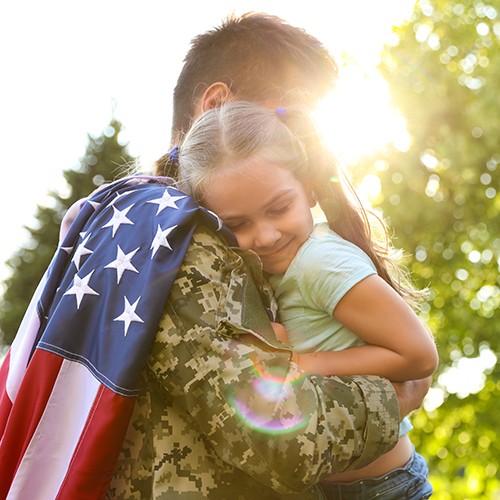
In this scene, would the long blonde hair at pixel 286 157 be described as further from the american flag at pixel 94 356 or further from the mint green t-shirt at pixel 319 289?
the american flag at pixel 94 356

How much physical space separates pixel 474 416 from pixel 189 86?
12.5 metres

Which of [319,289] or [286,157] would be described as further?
[286,157]

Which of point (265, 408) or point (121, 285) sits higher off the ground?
point (121, 285)

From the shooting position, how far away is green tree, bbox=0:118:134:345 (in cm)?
2267

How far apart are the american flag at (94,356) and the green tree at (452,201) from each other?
12346 millimetres

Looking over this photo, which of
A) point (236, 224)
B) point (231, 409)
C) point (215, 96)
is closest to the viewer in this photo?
point (231, 409)

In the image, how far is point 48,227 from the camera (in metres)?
23.2

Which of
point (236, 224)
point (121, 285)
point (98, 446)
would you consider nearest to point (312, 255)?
point (236, 224)

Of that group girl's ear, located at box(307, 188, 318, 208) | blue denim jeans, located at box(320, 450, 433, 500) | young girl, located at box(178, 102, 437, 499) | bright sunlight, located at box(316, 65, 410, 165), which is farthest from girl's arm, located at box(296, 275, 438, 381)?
bright sunlight, located at box(316, 65, 410, 165)

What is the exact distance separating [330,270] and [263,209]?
0.30 meters

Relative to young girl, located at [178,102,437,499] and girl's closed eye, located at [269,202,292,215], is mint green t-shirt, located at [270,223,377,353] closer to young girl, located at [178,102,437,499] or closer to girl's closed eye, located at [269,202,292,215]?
young girl, located at [178,102,437,499]

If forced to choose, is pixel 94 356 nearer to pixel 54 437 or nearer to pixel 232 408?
pixel 54 437

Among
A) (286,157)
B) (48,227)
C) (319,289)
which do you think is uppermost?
(286,157)

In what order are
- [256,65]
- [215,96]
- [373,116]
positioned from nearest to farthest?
[215,96] → [256,65] → [373,116]
